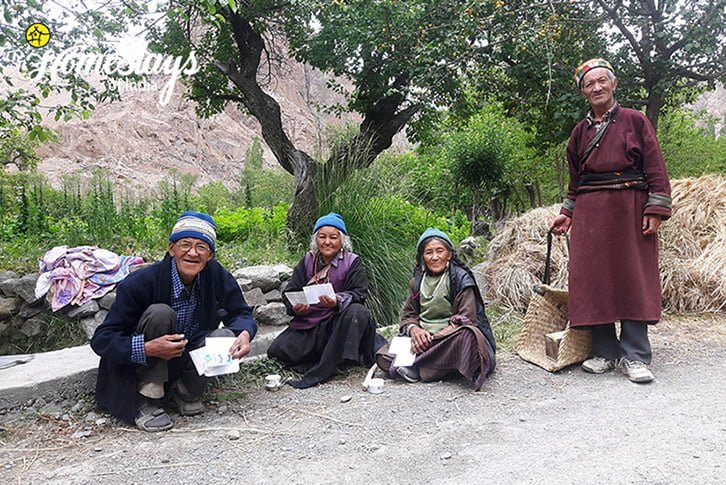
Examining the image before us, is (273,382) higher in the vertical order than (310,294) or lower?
lower

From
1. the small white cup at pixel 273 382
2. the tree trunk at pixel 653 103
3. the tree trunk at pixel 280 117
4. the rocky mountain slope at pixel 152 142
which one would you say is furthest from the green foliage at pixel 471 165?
the rocky mountain slope at pixel 152 142

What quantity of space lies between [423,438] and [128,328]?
1.59 m

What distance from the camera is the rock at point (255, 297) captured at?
434 cm

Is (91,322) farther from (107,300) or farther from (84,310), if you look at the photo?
(107,300)

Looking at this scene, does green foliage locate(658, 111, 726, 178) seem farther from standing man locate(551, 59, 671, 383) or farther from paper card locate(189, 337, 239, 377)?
paper card locate(189, 337, 239, 377)

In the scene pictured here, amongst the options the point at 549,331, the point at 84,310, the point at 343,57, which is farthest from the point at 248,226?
the point at 549,331

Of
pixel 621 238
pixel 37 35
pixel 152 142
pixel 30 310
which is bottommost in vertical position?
pixel 30 310

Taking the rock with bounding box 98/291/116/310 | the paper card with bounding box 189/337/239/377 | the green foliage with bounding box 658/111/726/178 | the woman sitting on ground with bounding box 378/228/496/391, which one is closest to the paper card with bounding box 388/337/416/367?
the woman sitting on ground with bounding box 378/228/496/391

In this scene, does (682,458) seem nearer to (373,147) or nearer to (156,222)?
(373,147)

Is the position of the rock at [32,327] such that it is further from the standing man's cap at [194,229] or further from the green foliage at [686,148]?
the green foliage at [686,148]

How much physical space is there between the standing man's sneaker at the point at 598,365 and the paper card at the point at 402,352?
110 cm

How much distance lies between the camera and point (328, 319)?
11.0ft

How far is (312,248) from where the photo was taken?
3549 mm

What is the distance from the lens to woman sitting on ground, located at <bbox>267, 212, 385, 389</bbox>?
3.27m
